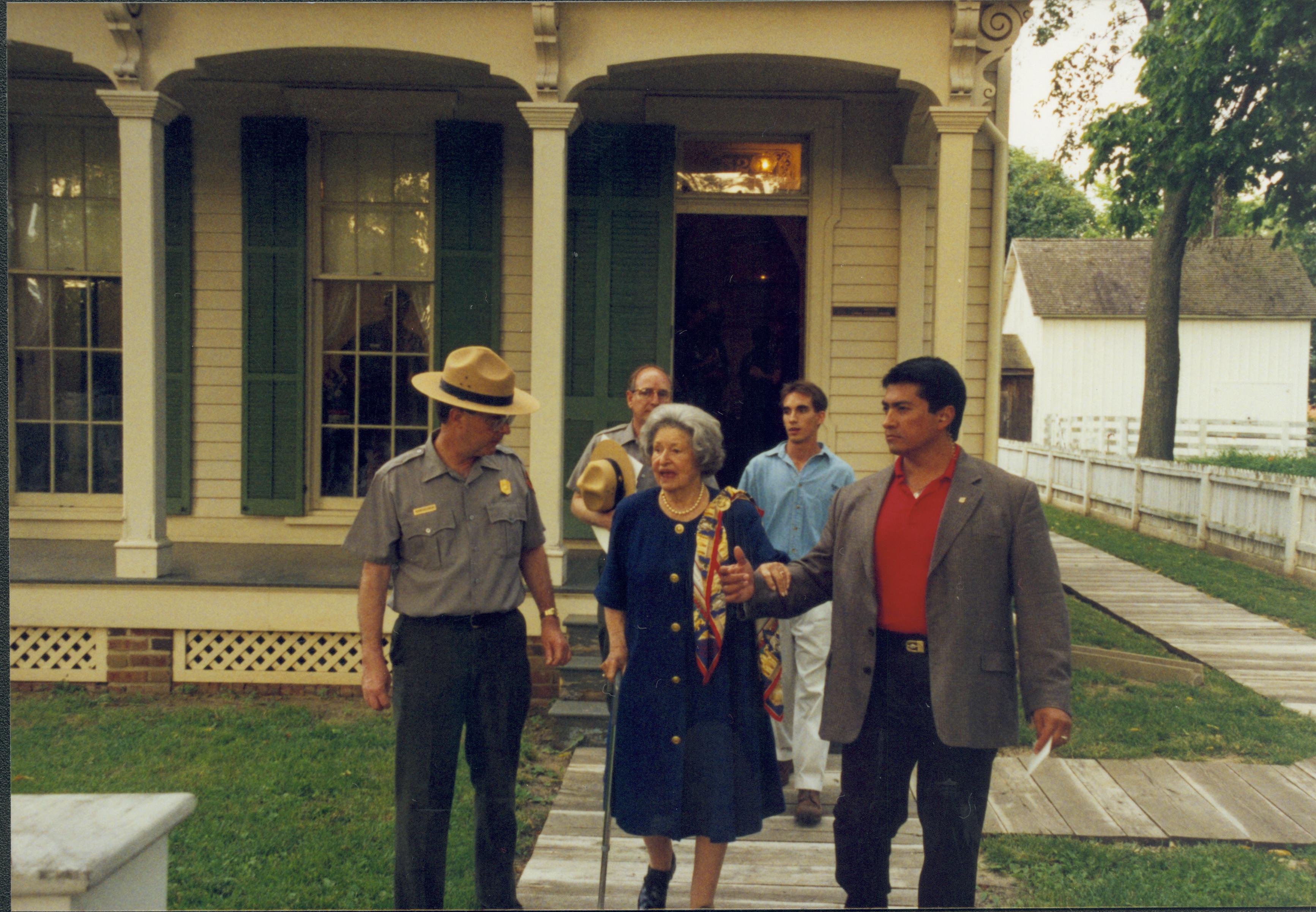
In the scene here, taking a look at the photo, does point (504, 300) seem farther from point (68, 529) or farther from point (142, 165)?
point (68, 529)

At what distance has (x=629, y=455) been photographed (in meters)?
4.23

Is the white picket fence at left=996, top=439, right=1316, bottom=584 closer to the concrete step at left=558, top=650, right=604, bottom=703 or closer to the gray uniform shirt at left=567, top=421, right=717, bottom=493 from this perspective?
the concrete step at left=558, top=650, right=604, bottom=703

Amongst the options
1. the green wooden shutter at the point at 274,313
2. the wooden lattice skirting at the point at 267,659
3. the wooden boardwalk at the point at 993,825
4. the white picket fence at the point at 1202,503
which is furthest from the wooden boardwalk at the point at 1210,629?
the green wooden shutter at the point at 274,313

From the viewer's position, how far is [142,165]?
19.3ft

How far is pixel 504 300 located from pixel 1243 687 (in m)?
5.22

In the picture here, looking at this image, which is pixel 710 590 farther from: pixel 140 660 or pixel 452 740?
pixel 140 660

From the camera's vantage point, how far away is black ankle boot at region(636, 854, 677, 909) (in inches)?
133

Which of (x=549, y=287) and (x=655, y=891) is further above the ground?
(x=549, y=287)

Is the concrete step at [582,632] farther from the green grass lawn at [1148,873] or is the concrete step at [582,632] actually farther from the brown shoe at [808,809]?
the green grass lawn at [1148,873]

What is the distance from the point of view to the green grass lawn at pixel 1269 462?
37.5ft

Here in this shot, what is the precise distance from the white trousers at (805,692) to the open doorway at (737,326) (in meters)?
2.91

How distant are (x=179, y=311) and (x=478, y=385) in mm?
4602

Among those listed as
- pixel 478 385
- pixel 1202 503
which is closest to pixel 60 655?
pixel 478 385

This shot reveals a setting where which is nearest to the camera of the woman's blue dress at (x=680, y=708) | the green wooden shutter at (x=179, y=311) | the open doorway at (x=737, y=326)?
the woman's blue dress at (x=680, y=708)
